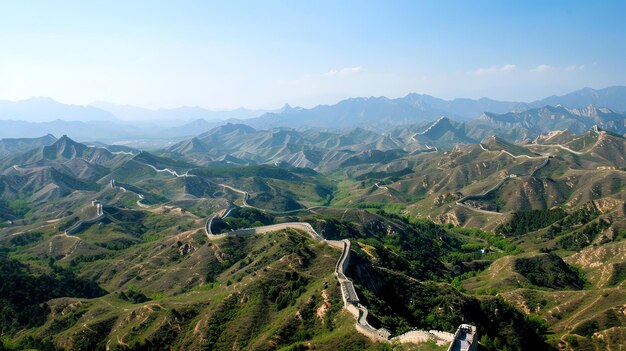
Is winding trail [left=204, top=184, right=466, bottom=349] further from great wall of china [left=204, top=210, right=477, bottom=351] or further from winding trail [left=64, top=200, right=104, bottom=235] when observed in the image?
winding trail [left=64, top=200, right=104, bottom=235]

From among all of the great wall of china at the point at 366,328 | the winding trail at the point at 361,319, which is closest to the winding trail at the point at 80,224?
the winding trail at the point at 361,319

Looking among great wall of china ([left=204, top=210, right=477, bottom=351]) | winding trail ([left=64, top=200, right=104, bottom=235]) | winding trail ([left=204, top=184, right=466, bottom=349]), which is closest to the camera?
great wall of china ([left=204, top=210, right=477, bottom=351])

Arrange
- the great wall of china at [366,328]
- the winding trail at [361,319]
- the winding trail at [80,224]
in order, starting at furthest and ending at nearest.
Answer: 1. the winding trail at [80,224]
2. the winding trail at [361,319]
3. the great wall of china at [366,328]

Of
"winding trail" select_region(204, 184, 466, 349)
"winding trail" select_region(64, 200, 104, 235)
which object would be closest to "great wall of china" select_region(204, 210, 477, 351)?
"winding trail" select_region(204, 184, 466, 349)

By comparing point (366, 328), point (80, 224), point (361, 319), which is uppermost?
point (366, 328)

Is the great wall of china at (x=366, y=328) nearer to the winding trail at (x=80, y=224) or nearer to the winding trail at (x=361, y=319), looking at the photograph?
the winding trail at (x=361, y=319)

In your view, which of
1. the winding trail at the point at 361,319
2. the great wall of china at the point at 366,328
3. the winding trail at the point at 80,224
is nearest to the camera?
the great wall of china at the point at 366,328

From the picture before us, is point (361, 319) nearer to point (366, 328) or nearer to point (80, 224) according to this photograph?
Answer: point (366, 328)

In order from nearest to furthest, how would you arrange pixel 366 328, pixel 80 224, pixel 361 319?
pixel 366 328, pixel 361 319, pixel 80 224

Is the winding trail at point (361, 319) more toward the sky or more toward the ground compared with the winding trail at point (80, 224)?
more toward the sky

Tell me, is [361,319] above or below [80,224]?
above

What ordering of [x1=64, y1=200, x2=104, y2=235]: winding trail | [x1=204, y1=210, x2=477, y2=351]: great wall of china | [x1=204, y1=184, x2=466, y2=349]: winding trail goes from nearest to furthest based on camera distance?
[x1=204, y1=210, x2=477, y2=351]: great wall of china < [x1=204, y1=184, x2=466, y2=349]: winding trail < [x1=64, y1=200, x2=104, y2=235]: winding trail

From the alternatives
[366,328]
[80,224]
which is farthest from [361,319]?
[80,224]
